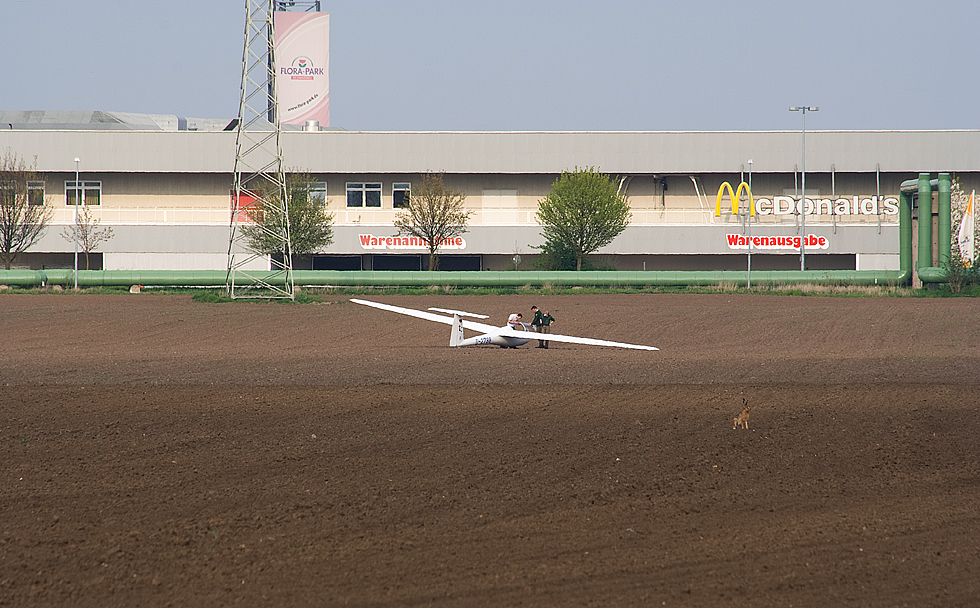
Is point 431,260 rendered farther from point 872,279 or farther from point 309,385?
point 309,385

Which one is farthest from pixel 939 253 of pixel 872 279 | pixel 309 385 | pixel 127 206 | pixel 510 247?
pixel 127 206

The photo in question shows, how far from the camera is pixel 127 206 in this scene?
62.5 metres

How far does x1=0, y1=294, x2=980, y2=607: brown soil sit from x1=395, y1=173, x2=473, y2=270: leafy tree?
34.6 meters

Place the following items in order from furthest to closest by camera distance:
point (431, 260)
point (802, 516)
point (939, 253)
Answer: point (431, 260)
point (939, 253)
point (802, 516)

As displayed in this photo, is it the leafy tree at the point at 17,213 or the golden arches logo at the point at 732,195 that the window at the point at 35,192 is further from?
the golden arches logo at the point at 732,195

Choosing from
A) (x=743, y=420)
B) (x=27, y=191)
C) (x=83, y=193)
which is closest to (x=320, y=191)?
(x=83, y=193)

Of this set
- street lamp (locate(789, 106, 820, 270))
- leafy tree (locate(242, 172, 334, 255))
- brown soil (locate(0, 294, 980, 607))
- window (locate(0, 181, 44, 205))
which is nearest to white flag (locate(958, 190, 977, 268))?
street lamp (locate(789, 106, 820, 270))

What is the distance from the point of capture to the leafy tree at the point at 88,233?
5853cm

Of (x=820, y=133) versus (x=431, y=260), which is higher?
(x=820, y=133)

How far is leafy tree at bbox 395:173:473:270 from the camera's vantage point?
186ft

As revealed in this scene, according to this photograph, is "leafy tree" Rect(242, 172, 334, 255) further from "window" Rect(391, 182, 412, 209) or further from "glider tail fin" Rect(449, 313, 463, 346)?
"glider tail fin" Rect(449, 313, 463, 346)

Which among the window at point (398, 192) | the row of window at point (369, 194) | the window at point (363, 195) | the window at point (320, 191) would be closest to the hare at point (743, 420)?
the window at point (320, 191)

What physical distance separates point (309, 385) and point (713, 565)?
11.9 meters

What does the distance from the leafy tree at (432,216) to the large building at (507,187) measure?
230 cm
